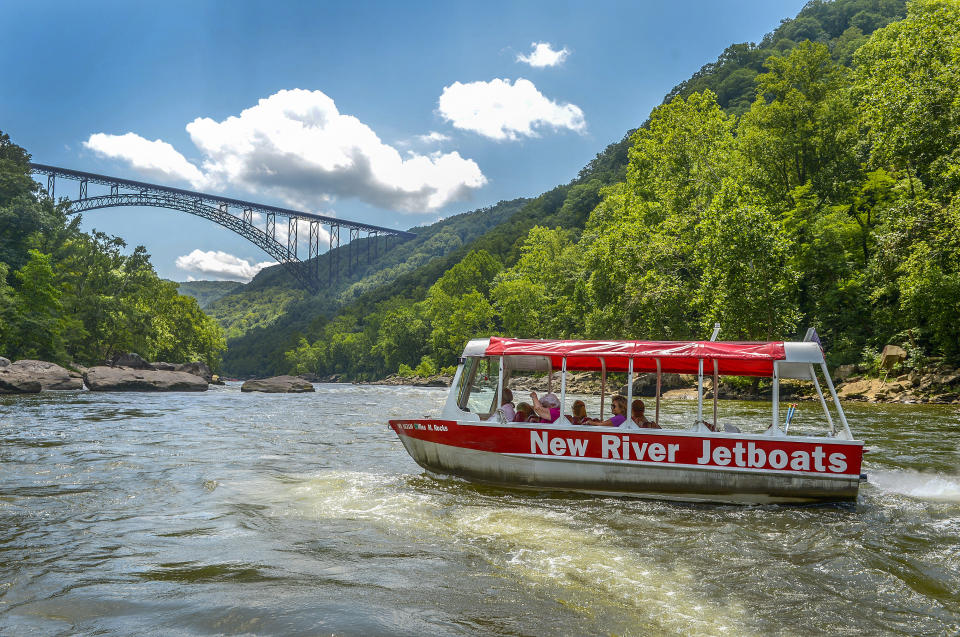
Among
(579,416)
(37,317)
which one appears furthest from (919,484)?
(37,317)

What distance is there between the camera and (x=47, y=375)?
39969 millimetres

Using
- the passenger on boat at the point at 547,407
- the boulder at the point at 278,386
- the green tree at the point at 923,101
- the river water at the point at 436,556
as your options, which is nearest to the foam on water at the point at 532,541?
the river water at the point at 436,556

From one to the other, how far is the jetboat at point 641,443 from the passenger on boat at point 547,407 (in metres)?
0.40

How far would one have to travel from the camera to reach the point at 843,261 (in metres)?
37.0

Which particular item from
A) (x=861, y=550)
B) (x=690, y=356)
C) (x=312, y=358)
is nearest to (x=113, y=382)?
(x=690, y=356)

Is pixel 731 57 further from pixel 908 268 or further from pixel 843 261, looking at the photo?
pixel 908 268

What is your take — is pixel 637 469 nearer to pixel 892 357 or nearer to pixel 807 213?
pixel 892 357

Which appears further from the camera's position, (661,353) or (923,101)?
(923,101)

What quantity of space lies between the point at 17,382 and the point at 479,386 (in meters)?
35.4

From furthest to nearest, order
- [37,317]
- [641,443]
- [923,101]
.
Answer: [37,317] → [923,101] → [641,443]

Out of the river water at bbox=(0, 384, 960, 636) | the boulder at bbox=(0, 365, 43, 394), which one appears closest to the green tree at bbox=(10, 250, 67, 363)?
the boulder at bbox=(0, 365, 43, 394)

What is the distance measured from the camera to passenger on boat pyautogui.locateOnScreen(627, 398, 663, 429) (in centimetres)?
1074

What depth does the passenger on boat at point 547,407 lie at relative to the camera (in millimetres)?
11383

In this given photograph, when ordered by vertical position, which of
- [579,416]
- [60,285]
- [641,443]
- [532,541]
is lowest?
[532,541]
